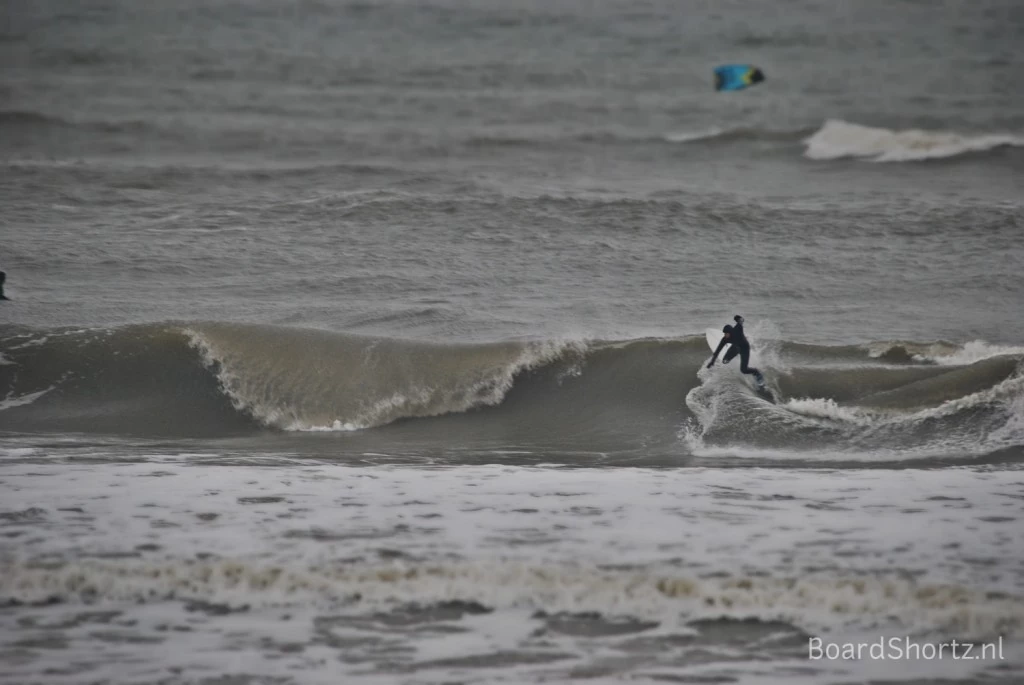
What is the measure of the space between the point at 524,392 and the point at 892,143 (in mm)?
13254

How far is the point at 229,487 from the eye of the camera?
8.86 metres

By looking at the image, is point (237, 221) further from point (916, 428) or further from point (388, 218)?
point (916, 428)

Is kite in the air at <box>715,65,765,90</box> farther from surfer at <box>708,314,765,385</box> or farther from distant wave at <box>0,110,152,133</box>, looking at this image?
distant wave at <box>0,110,152,133</box>

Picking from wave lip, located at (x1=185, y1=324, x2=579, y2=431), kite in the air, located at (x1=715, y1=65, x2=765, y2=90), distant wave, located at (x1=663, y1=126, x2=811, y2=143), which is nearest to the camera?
wave lip, located at (x1=185, y1=324, x2=579, y2=431)

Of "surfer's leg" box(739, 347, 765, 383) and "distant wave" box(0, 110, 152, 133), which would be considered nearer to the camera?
"surfer's leg" box(739, 347, 765, 383)

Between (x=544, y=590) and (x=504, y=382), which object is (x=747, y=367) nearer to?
(x=504, y=382)

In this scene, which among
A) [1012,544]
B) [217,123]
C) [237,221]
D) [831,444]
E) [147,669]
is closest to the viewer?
[147,669]

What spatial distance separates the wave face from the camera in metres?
10.6

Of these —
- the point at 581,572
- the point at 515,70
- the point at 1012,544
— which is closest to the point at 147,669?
the point at 581,572

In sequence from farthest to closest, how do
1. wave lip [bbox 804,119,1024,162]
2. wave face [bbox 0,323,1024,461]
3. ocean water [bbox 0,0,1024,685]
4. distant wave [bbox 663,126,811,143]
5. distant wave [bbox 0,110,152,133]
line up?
distant wave [bbox 0,110,152,133]
distant wave [bbox 663,126,811,143]
wave lip [bbox 804,119,1024,162]
wave face [bbox 0,323,1024,461]
ocean water [bbox 0,0,1024,685]

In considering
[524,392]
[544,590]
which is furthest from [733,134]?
[544,590]

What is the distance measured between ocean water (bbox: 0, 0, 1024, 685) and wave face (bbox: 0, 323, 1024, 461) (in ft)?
0.12

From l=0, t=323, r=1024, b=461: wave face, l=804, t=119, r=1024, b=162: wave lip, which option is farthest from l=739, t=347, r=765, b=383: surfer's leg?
l=804, t=119, r=1024, b=162: wave lip

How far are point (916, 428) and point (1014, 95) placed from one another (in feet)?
58.5
